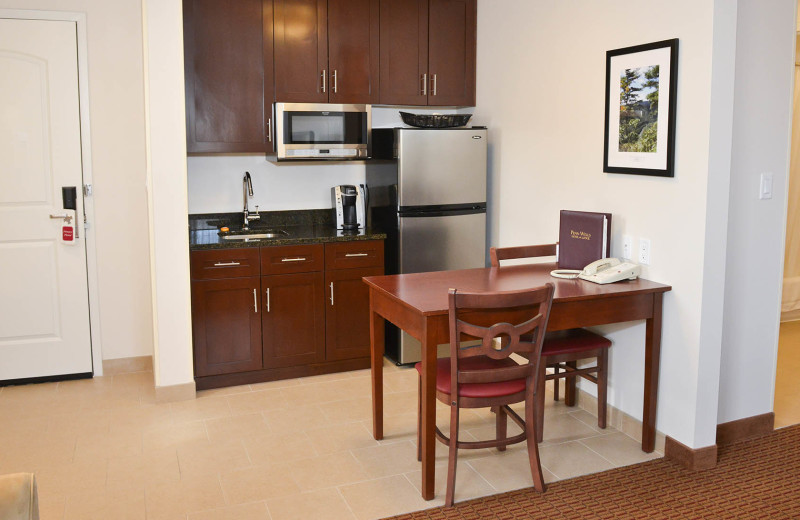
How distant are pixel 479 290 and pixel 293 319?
1.64 metres

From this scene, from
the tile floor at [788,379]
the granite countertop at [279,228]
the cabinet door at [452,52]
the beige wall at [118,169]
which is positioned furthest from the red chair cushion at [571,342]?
the beige wall at [118,169]

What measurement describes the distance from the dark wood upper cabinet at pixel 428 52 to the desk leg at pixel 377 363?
5.96 ft

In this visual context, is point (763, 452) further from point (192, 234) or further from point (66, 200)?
point (66, 200)

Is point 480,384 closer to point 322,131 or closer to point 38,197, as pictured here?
point 322,131

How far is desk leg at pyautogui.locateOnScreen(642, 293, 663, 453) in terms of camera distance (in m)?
3.26

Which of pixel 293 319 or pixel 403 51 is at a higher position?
pixel 403 51

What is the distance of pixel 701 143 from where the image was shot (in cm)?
306

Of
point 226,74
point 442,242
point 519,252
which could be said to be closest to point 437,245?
point 442,242

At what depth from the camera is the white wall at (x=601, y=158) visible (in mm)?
3098

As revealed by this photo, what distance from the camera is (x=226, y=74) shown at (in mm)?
4273

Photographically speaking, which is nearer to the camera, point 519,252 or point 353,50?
point 519,252

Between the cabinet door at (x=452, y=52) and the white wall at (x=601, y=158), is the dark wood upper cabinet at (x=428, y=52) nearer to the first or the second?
the cabinet door at (x=452, y=52)

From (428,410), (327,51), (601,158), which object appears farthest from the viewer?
(327,51)

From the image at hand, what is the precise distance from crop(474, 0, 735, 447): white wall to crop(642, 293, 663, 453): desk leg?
58 millimetres
